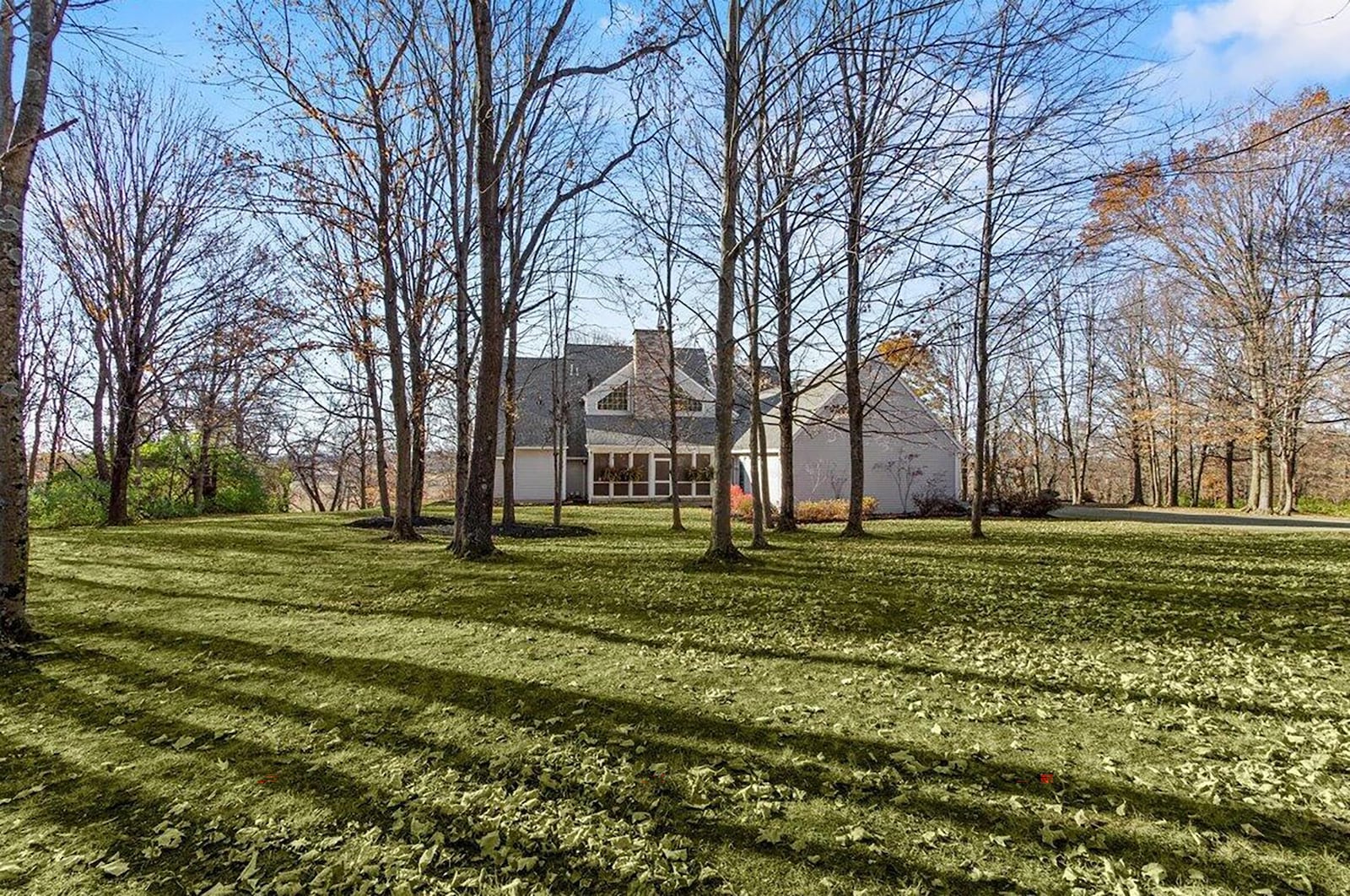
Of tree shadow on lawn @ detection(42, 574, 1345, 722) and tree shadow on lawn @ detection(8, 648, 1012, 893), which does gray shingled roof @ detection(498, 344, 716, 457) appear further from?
tree shadow on lawn @ detection(8, 648, 1012, 893)

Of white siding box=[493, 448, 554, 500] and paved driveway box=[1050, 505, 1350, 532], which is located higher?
white siding box=[493, 448, 554, 500]

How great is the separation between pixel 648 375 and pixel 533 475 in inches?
261

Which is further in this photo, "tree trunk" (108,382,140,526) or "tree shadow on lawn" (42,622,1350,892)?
"tree trunk" (108,382,140,526)

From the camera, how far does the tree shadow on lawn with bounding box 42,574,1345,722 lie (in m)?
3.55

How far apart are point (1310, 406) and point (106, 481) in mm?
33243

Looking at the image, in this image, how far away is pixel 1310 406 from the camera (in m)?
18.7

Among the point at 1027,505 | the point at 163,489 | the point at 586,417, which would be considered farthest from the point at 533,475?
the point at 1027,505

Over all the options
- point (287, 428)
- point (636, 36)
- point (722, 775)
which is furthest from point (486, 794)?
point (287, 428)

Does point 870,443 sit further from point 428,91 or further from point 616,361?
point 428,91

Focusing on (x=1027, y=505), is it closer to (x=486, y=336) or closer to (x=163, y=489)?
(x=486, y=336)

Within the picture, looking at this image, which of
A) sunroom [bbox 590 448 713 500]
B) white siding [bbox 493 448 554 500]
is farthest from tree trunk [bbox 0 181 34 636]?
white siding [bbox 493 448 554 500]

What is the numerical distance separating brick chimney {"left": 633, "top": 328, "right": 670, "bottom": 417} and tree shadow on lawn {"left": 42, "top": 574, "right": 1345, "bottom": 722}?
13.1m

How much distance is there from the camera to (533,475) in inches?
1039

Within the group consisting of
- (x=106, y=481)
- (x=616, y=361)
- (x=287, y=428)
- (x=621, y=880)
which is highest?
(x=616, y=361)
